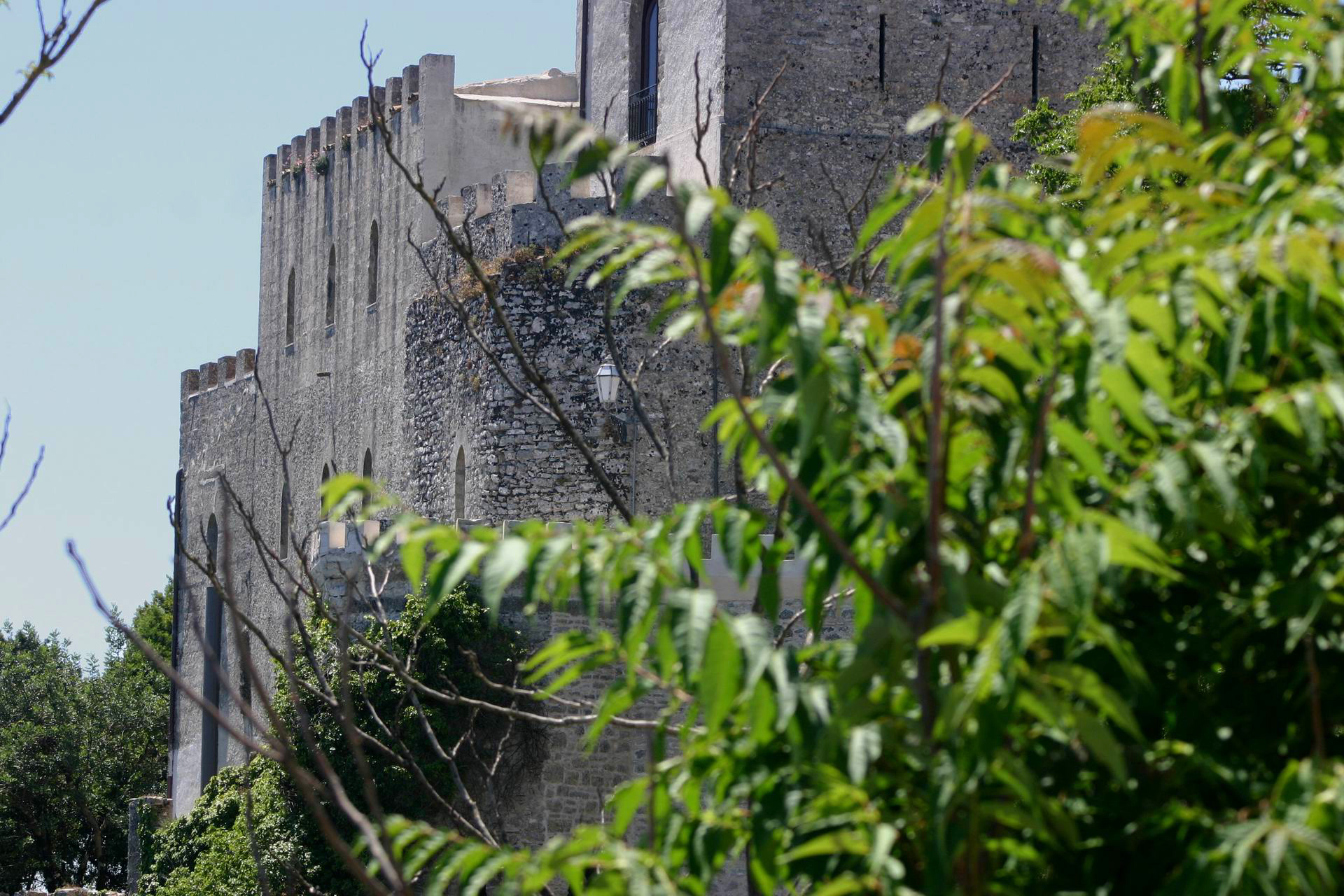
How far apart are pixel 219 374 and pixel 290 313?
13.4 ft

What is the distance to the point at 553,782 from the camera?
52.2 ft

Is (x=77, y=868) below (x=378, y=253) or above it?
below

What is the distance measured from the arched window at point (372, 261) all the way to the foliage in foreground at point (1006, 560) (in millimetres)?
22448

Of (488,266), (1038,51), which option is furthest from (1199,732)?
(1038,51)

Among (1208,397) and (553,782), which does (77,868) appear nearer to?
(553,782)

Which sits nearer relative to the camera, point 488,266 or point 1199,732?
point 1199,732

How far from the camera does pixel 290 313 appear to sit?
2920 centimetres

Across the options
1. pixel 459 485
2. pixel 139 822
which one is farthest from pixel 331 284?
pixel 139 822

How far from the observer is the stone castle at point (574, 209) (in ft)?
64.8

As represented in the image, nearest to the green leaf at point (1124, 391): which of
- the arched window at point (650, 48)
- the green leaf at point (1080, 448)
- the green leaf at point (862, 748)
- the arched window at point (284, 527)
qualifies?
the green leaf at point (1080, 448)

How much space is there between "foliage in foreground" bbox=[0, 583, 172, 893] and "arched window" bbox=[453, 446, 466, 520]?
12.5m

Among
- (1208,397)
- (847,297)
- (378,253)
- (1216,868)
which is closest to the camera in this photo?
(1216,868)

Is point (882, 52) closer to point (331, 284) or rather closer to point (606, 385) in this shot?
point (606, 385)

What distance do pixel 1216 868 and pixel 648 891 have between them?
0.88 m
